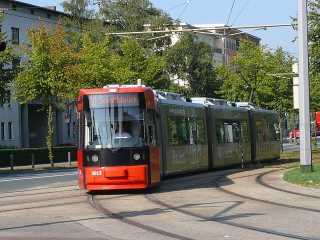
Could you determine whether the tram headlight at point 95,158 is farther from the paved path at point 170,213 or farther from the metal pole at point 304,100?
the metal pole at point 304,100

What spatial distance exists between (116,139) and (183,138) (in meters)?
6.55

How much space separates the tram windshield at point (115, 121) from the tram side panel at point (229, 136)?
403 inches

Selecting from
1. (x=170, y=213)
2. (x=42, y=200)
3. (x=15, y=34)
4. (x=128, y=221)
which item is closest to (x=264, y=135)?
(x=42, y=200)

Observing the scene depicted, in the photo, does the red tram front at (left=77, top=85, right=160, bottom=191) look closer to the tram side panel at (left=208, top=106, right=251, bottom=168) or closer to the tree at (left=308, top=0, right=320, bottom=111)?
the tram side panel at (left=208, top=106, right=251, bottom=168)

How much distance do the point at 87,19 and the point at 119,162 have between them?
5634 cm

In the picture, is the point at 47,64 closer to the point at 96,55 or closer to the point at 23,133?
the point at 96,55

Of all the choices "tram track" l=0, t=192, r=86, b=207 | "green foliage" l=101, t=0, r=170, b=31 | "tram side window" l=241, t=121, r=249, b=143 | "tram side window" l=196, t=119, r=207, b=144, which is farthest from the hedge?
"tram track" l=0, t=192, r=86, b=207

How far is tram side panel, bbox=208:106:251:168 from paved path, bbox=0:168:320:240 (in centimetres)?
765

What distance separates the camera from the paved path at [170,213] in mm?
12164

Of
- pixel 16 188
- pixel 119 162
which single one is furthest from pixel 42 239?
pixel 16 188

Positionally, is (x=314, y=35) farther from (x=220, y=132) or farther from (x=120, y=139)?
(x=120, y=139)

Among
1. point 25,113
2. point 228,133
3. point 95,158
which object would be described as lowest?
point 95,158

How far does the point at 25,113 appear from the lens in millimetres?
67438

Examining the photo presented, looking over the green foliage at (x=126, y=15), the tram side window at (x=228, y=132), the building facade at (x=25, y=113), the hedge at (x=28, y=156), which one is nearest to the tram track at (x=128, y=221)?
the tram side window at (x=228, y=132)
